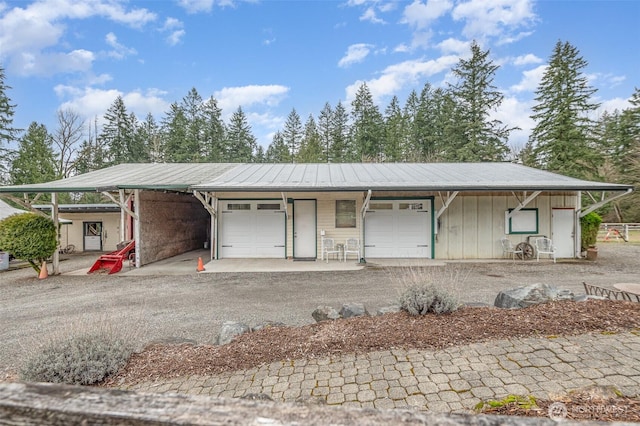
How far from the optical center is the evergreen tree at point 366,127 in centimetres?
2673

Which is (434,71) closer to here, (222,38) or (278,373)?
(222,38)

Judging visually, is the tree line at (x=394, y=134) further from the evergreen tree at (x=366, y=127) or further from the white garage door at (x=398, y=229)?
the white garage door at (x=398, y=229)

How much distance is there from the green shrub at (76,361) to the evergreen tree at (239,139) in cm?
2784

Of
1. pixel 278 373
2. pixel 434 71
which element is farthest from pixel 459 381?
pixel 434 71

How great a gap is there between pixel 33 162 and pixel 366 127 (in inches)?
1030

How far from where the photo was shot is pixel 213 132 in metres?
28.8

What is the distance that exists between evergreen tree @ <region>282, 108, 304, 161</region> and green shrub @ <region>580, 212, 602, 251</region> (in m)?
24.6

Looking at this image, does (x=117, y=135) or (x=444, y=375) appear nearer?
(x=444, y=375)

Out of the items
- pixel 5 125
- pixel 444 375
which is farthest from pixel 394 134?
pixel 5 125

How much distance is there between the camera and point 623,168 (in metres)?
24.8

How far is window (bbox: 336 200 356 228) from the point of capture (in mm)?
10703

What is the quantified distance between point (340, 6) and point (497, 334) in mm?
13467

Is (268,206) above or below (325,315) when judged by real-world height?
above

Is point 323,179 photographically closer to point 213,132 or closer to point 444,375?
point 444,375
